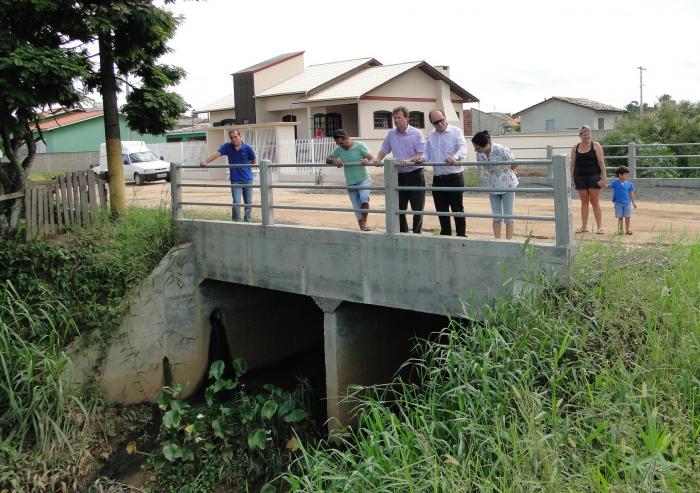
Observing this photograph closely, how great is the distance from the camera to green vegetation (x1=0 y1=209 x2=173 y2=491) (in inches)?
367

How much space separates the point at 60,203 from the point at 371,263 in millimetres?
6271

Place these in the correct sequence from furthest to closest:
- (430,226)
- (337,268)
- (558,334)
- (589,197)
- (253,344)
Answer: (253,344), (430,226), (589,197), (337,268), (558,334)

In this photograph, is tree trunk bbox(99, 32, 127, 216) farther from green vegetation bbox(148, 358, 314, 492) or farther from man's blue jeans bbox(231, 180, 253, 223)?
green vegetation bbox(148, 358, 314, 492)

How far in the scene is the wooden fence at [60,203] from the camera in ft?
39.3

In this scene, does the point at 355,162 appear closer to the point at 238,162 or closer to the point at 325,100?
the point at 238,162

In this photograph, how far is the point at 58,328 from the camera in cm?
1076

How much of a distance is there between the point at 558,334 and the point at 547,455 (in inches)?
62.9

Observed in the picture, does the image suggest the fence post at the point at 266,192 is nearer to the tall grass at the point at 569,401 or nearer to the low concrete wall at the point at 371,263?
the low concrete wall at the point at 371,263

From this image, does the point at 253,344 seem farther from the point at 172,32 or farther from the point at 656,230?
the point at 656,230

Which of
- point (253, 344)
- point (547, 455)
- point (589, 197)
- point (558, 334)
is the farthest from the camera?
point (253, 344)

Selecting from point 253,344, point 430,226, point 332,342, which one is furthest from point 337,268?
point 253,344

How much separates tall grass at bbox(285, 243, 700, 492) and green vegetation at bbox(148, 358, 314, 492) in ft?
8.46

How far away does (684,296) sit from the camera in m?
6.65

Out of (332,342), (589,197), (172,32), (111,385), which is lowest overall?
(111,385)
